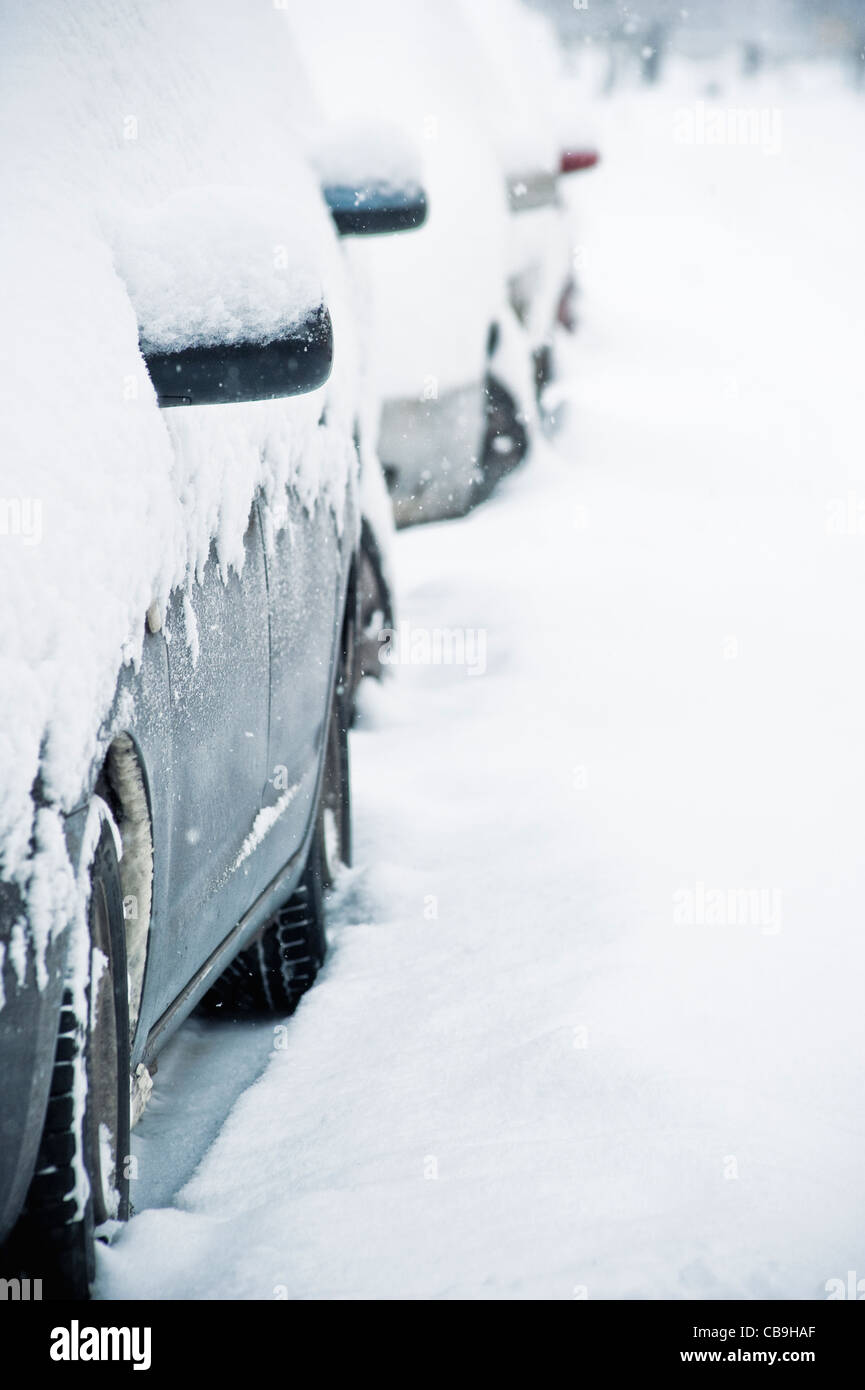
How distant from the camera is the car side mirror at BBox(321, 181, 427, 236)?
3553 millimetres

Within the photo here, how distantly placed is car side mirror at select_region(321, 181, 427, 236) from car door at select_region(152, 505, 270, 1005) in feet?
4.62

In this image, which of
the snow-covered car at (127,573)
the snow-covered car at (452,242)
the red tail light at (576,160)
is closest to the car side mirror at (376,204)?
the snow-covered car at (127,573)

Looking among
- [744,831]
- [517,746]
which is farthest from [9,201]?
[517,746]

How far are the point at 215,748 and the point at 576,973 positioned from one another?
1.02 meters

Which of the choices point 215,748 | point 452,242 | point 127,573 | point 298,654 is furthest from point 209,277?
point 452,242

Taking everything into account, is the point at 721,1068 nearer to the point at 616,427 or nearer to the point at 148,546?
the point at 148,546

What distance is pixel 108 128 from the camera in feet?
7.36

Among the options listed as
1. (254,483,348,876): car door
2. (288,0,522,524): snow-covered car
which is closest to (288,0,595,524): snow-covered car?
(288,0,522,524): snow-covered car

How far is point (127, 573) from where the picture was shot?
185 centimetres

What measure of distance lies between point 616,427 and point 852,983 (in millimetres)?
6648

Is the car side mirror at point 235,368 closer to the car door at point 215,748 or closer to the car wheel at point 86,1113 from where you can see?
the car door at point 215,748

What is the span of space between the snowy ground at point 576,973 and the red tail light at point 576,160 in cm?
230

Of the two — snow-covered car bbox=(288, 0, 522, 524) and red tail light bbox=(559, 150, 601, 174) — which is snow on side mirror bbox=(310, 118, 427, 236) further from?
red tail light bbox=(559, 150, 601, 174)

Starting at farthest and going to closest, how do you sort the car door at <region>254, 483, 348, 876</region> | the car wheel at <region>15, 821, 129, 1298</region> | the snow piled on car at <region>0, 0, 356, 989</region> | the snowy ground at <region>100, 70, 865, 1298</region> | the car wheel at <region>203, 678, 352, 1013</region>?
the car wheel at <region>203, 678, 352, 1013</region>, the car door at <region>254, 483, 348, 876</region>, the snowy ground at <region>100, 70, 865, 1298</region>, the car wheel at <region>15, 821, 129, 1298</region>, the snow piled on car at <region>0, 0, 356, 989</region>
